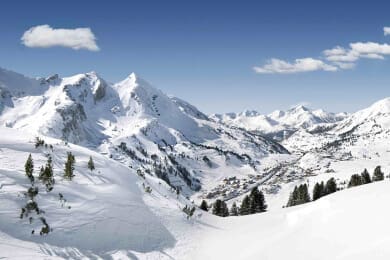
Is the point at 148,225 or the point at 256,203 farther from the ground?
the point at 148,225

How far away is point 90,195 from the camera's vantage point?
3744 cm

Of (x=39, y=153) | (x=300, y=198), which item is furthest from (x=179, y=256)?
(x=300, y=198)

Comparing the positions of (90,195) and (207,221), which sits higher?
(90,195)

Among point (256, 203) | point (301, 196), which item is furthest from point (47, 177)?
point (301, 196)

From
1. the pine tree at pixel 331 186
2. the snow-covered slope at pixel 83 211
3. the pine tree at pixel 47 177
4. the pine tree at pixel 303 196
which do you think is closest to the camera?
the snow-covered slope at pixel 83 211

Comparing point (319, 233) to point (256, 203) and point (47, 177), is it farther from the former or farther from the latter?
point (256, 203)

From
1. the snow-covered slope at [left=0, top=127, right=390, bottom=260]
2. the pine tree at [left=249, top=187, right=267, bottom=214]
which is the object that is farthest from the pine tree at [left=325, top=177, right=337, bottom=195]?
the snow-covered slope at [left=0, top=127, right=390, bottom=260]

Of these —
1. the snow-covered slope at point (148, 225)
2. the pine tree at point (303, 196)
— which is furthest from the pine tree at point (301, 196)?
the snow-covered slope at point (148, 225)

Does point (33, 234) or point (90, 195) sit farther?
point (90, 195)

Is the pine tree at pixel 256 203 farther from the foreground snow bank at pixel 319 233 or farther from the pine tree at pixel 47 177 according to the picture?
the pine tree at pixel 47 177

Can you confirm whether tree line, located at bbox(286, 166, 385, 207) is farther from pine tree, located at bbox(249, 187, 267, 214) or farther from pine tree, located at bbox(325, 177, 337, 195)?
pine tree, located at bbox(249, 187, 267, 214)

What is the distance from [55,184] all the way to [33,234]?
296 inches

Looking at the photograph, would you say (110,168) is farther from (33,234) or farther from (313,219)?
(313,219)

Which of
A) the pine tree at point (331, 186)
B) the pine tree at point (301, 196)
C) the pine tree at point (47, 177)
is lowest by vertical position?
the pine tree at point (301, 196)
